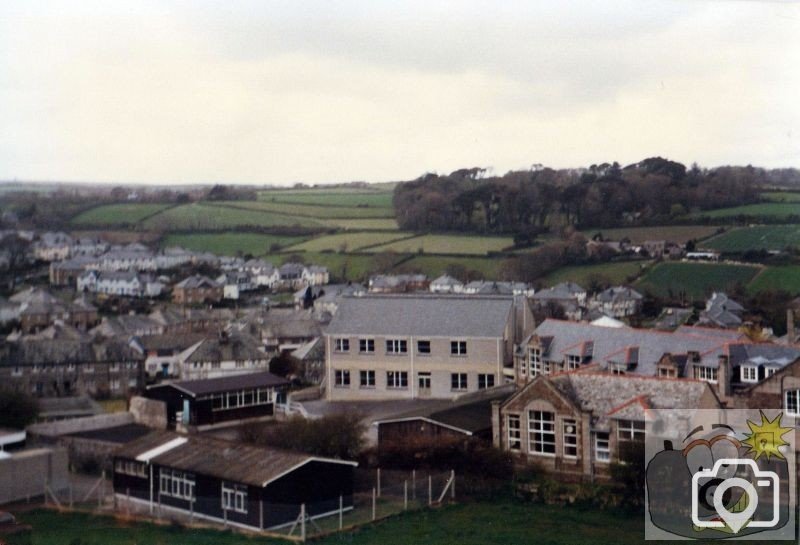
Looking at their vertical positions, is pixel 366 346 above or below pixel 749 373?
above

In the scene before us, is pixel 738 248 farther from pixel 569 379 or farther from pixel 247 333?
pixel 247 333

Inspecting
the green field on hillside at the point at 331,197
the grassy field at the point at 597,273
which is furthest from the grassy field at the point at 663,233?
the green field on hillside at the point at 331,197

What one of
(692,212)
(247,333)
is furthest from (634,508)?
(247,333)

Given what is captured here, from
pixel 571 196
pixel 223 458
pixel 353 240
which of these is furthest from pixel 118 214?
pixel 571 196

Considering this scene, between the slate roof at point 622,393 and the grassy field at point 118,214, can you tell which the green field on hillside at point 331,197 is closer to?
the grassy field at point 118,214

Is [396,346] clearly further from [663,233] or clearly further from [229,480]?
[663,233]

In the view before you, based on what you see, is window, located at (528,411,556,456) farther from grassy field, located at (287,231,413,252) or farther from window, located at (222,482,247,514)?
window, located at (222,482,247,514)

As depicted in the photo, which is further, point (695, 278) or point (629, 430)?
point (695, 278)
